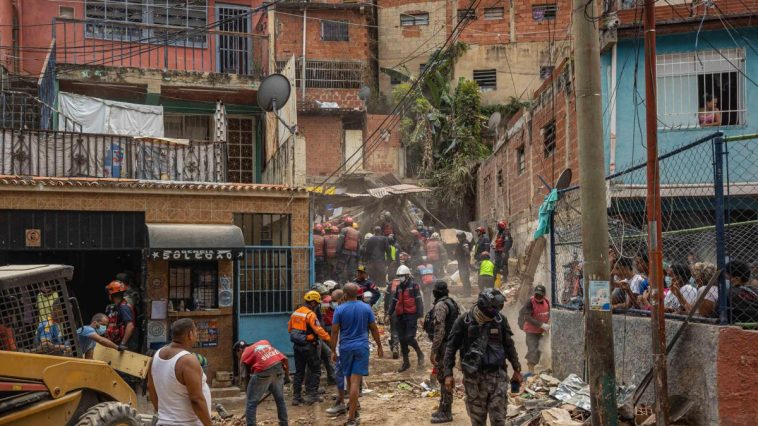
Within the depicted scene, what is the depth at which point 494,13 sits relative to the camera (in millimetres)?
37344

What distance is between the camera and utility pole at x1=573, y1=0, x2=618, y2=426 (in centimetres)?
705

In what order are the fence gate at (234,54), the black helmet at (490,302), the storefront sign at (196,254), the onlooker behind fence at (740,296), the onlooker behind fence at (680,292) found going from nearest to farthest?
the onlooker behind fence at (740,296) → the black helmet at (490,302) → the onlooker behind fence at (680,292) → the storefront sign at (196,254) → the fence gate at (234,54)

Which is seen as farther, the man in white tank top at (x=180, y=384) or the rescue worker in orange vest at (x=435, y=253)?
the rescue worker in orange vest at (x=435, y=253)

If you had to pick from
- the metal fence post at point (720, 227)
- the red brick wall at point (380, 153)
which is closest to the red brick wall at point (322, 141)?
the red brick wall at point (380, 153)

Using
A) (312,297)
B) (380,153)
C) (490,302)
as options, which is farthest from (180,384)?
(380,153)

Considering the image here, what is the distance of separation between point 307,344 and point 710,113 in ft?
33.0

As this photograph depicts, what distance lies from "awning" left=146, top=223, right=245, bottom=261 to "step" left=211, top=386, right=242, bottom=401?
234cm

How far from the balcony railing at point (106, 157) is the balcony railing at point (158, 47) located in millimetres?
3022

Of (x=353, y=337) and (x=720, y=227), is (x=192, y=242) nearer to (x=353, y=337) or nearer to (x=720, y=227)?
(x=353, y=337)

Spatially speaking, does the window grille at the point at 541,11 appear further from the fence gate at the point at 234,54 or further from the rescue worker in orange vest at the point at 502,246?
the fence gate at the point at 234,54

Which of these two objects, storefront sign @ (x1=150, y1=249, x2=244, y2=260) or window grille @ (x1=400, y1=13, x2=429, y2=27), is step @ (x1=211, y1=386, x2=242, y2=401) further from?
window grille @ (x1=400, y1=13, x2=429, y2=27)

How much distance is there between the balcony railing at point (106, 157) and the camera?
43.7 ft

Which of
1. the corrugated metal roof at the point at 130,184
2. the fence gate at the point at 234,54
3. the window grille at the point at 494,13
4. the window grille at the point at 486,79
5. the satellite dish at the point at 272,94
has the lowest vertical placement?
the corrugated metal roof at the point at 130,184

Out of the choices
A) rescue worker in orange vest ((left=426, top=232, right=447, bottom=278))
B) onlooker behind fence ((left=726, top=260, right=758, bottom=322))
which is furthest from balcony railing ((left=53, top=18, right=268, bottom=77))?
onlooker behind fence ((left=726, top=260, right=758, bottom=322))
